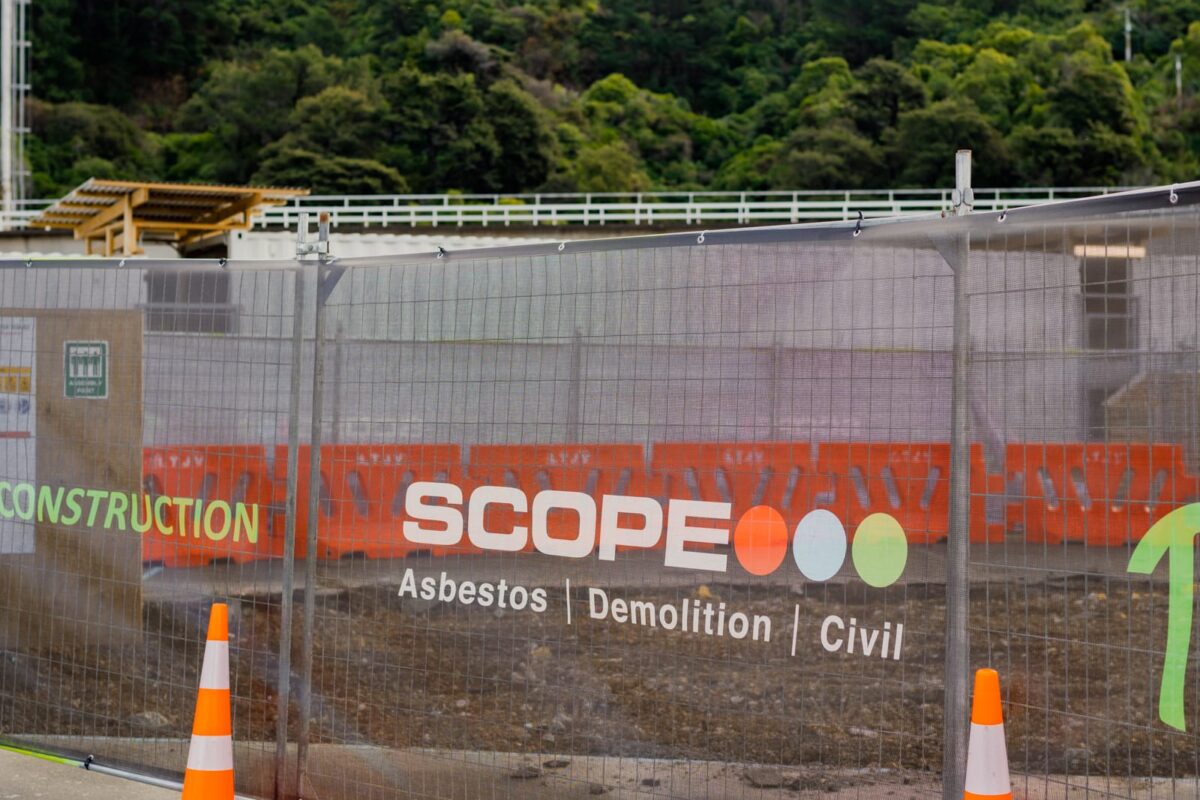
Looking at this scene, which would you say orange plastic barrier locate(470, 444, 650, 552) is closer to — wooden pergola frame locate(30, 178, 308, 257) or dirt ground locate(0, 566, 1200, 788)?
dirt ground locate(0, 566, 1200, 788)

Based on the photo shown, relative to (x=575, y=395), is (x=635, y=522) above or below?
below

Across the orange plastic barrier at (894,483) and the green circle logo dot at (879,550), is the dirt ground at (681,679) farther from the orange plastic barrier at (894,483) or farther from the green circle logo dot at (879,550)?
the orange plastic barrier at (894,483)

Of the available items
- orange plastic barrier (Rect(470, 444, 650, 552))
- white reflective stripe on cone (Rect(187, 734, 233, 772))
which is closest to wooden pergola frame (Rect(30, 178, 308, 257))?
orange plastic barrier (Rect(470, 444, 650, 552))

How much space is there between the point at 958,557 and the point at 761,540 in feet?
2.07

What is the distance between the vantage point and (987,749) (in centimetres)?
364

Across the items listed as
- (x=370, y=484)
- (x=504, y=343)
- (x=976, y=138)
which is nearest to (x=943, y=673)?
(x=504, y=343)

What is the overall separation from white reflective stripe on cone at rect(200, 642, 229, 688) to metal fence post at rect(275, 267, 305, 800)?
0.70m

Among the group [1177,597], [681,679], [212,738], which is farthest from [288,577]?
[1177,597]

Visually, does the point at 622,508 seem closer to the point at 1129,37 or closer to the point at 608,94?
the point at 608,94

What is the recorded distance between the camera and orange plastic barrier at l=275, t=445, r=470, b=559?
5.26 metres

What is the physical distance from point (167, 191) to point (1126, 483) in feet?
99.6

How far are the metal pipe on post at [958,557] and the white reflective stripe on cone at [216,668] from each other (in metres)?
2.40

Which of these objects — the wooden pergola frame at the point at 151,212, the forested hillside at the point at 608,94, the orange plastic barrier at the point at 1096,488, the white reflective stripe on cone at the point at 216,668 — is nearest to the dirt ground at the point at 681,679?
the orange plastic barrier at the point at 1096,488

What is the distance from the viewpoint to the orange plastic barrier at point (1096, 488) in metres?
3.63
